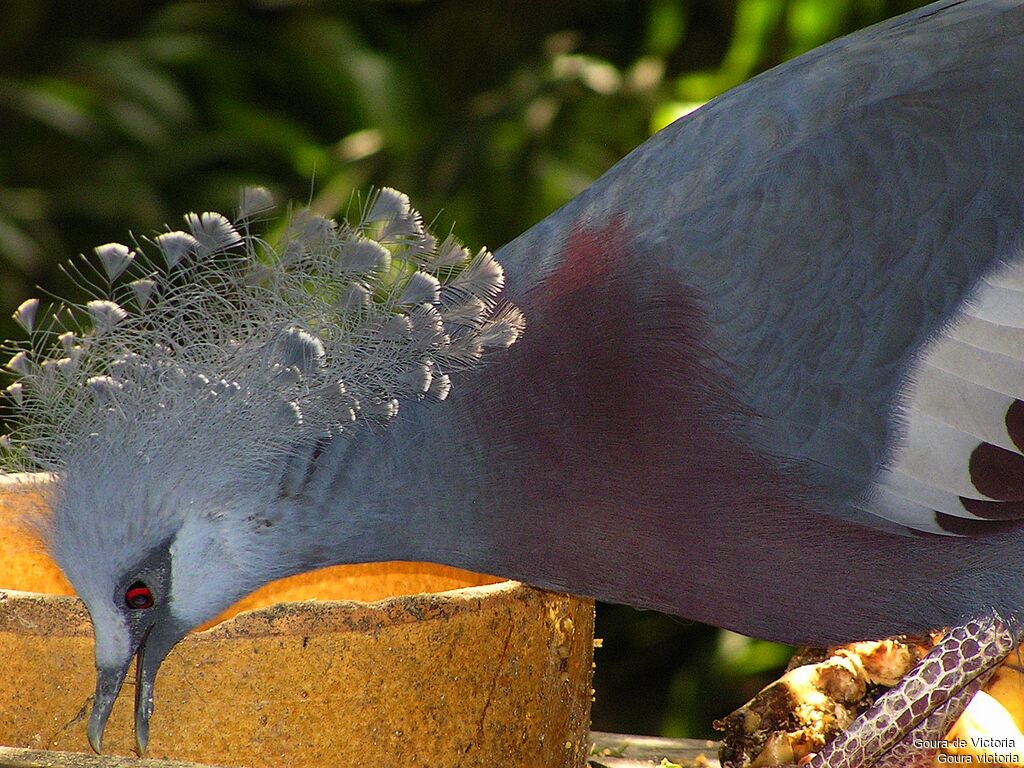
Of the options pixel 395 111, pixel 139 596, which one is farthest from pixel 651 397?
pixel 395 111

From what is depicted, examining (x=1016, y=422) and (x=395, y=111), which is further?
(x=395, y=111)

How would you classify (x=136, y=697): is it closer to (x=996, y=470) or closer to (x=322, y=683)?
(x=322, y=683)

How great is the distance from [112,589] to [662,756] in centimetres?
60

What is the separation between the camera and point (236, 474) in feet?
3.39

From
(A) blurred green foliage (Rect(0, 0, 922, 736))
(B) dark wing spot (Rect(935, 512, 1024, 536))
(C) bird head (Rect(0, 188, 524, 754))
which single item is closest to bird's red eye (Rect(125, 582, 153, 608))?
(C) bird head (Rect(0, 188, 524, 754))

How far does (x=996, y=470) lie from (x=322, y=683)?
0.55 meters

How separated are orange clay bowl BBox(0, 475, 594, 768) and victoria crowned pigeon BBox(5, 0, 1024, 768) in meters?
0.03

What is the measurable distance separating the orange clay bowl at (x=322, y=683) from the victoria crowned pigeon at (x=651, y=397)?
0.03 metres

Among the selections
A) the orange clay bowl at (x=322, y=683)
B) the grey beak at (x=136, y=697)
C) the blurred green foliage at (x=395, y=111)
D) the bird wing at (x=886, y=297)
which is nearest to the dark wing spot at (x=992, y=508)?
the bird wing at (x=886, y=297)

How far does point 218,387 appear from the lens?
104cm

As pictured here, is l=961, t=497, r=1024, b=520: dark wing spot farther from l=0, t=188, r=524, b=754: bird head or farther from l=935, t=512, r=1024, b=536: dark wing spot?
l=0, t=188, r=524, b=754: bird head

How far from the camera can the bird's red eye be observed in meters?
1.03

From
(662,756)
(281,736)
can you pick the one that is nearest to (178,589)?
(281,736)

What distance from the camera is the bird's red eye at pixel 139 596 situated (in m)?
1.03
